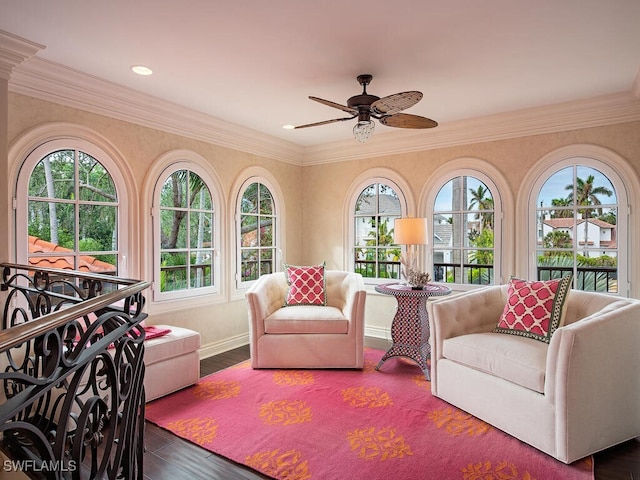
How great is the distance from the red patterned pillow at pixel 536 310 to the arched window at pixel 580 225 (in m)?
1.33

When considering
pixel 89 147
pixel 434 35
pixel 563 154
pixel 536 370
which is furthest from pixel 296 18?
pixel 563 154

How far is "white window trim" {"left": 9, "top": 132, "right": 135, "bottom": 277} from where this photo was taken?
2.87 meters

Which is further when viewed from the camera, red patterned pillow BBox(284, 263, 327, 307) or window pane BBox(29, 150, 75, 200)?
red patterned pillow BBox(284, 263, 327, 307)

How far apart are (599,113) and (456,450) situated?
3.37 meters

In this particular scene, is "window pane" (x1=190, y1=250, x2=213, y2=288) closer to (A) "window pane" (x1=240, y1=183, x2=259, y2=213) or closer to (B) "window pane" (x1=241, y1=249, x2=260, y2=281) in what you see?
(B) "window pane" (x1=241, y1=249, x2=260, y2=281)

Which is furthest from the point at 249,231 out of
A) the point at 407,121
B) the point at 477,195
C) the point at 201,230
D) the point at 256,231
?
the point at 477,195

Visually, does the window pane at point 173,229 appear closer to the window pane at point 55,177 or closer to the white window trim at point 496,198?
the window pane at point 55,177

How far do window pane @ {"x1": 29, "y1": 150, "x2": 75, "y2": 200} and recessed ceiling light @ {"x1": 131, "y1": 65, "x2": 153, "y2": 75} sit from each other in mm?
854

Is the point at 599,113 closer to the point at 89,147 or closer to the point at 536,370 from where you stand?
the point at 536,370

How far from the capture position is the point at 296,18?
2.30 metres

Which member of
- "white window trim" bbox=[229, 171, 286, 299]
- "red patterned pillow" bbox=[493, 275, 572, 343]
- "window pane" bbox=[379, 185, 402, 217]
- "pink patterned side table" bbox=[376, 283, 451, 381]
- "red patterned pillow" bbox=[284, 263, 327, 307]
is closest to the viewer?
"red patterned pillow" bbox=[493, 275, 572, 343]

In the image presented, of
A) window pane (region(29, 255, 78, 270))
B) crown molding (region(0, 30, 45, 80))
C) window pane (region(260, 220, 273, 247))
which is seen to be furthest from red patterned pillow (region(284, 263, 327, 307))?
crown molding (region(0, 30, 45, 80))

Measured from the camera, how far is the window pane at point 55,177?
3010mm

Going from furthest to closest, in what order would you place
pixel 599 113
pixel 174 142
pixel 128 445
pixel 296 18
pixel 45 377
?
1. pixel 174 142
2. pixel 599 113
3. pixel 296 18
4. pixel 128 445
5. pixel 45 377
